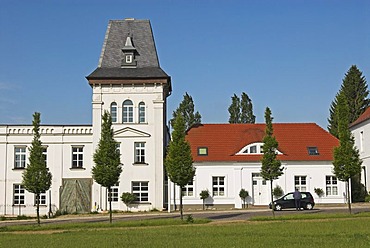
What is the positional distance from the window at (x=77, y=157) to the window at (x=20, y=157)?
13.5 feet

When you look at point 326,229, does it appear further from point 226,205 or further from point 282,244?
point 226,205

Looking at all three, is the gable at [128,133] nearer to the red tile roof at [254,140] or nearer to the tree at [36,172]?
the red tile roof at [254,140]

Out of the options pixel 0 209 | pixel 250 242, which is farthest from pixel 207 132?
pixel 250 242

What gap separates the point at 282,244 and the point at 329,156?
3010 centimetres

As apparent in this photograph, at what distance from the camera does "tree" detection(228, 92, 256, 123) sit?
7856 centimetres

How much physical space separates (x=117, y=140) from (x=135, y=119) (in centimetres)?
226

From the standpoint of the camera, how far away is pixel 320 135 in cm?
4953

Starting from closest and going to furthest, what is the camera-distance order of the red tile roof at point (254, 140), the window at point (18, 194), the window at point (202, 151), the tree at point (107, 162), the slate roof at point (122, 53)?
the tree at point (107, 162) < the slate roof at point (122, 53) < the red tile roof at point (254, 140) < the window at point (18, 194) < the window at point (202, 151)

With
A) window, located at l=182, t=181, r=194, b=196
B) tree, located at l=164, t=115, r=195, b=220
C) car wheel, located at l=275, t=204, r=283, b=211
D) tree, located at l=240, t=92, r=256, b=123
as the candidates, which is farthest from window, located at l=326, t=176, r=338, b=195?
tree, located at l=240, t=92, r=256, b=123

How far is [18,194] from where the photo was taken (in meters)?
46.8

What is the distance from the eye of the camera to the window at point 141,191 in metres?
45.6

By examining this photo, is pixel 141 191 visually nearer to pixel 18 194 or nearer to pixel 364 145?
pixel 18 194

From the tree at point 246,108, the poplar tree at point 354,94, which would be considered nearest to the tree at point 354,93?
the poplar tree at point 354,94

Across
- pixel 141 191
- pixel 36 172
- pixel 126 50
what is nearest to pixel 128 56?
pixel 126 50
